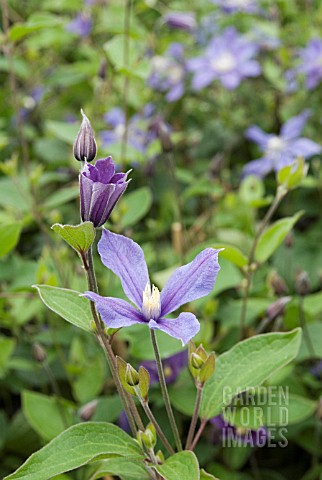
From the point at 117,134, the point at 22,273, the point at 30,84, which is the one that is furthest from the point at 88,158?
the point at 30,84

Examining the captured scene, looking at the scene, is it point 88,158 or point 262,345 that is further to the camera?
point 262,345

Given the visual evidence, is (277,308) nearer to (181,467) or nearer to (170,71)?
(181,467)

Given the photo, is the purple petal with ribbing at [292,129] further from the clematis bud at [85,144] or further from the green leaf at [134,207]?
the clematis bud at [85,144]

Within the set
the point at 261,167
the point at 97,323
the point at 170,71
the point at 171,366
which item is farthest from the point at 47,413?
the point at 170,71

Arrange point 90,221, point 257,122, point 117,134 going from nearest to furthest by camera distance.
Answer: point 90,221 < point 117,134 < point 257,122

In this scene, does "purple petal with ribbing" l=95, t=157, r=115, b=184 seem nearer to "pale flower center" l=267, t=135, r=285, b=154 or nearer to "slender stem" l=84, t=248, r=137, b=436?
"slender stem" l=84, t=248, r=137, b=436

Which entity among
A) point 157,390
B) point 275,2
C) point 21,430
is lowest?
point 21,430

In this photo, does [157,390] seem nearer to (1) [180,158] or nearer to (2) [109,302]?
(2) [109,302]

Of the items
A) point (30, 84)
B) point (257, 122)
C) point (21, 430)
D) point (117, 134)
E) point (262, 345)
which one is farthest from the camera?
point (30, 84)
